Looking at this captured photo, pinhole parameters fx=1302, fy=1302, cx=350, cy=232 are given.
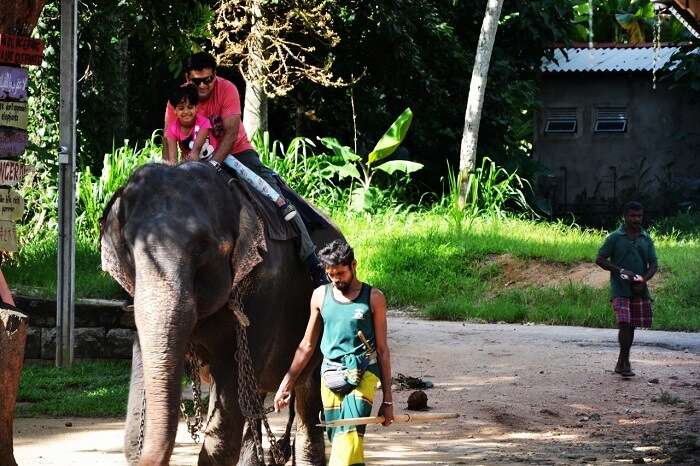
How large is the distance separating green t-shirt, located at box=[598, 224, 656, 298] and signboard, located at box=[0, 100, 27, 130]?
214 inches

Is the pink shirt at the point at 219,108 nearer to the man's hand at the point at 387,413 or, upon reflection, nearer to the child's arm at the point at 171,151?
the child's arm at the point at 171,151

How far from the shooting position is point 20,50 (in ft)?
31.9

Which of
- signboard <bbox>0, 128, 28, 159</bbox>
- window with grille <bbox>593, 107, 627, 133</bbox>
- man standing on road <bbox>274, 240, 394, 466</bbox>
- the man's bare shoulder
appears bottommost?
man standing on road <bbox>274, 240, 394, 466</bbox>

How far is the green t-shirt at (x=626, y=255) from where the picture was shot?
39.9 feet

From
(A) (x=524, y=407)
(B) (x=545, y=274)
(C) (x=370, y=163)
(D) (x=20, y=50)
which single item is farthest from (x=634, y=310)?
(C) (x=370, y=163)

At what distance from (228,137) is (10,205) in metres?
2.69

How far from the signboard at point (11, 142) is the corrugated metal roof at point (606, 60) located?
17.9 meters

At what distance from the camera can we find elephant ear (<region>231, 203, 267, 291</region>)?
669 cm

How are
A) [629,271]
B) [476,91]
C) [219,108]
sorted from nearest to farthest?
[219,108], [629,271], [476,91]

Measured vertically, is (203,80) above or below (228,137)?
above

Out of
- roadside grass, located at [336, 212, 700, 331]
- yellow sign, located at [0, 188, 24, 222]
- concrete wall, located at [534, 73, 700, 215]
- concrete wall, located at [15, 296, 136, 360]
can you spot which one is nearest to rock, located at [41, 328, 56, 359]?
concrete wall, located at [15, 296, 136, 360]

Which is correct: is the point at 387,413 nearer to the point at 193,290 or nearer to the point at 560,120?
the point at 193,290

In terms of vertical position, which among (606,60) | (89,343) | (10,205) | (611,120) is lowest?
(89,343)

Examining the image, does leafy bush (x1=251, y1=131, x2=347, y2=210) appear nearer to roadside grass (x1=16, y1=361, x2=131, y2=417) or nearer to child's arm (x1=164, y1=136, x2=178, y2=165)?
roadside grass (x1=16, y1=361, x2=131, y2=417)
